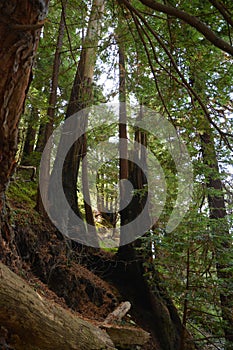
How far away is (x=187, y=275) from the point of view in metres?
5.50

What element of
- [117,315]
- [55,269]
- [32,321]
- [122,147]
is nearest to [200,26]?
[32,321]

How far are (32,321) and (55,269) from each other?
108 inches

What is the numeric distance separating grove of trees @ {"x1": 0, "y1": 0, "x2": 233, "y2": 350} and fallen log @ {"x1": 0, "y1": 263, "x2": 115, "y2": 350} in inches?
3.4

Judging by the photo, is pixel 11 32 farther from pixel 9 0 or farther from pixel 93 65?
pixel 93 65

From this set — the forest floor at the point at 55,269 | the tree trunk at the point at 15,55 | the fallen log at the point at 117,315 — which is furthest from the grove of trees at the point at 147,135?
the fallen log at the point at 117,315

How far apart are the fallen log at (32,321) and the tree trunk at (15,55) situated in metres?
1.27

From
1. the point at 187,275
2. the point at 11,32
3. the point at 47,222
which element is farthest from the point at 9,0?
the point at 187,275

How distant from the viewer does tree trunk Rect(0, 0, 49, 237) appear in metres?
1.71

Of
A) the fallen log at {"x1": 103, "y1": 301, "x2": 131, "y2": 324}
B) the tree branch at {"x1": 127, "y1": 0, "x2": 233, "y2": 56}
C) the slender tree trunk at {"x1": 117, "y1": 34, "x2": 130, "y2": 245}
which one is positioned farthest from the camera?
the slender tree trunk at {"x1": 117, "y1": 34, "x2": 130, "y2": 245}

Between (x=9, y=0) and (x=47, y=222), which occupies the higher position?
(x=9, y=0)

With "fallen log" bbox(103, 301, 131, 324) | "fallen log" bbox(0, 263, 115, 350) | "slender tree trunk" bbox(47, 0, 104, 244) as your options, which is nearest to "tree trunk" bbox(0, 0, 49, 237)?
"fallen log" bbox(0, 263, 115, 350)

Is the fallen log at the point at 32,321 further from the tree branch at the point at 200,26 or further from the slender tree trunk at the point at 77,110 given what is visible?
the slender tree trunk at the point at 77,110

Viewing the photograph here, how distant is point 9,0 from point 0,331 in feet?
8.47

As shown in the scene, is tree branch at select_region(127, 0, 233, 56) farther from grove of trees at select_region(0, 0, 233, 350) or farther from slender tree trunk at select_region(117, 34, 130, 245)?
slender tree trunk at select_region(117, 34, 130, 245)
